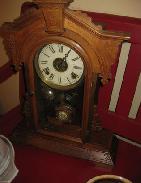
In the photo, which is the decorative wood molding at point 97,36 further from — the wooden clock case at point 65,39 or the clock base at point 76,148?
the clock base at point 76,148

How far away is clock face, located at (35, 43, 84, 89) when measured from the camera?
1032mm

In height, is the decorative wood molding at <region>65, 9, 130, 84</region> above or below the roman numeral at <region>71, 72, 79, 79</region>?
above

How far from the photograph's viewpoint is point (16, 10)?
1358 mm

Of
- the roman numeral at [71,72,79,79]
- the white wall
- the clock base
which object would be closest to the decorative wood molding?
the roman numeral at [71,72,79,79]

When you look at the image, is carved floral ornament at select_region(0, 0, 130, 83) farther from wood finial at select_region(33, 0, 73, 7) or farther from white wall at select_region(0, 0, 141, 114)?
white wall at select_region(0, 0, 141, 114)

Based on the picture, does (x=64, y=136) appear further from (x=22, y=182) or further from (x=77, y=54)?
(x=77, y=54)

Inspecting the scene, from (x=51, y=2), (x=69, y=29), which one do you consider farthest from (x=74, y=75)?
(x=51, y=2)

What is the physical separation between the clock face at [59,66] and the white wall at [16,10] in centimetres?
30

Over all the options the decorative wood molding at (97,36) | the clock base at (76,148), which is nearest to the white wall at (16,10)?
the decorative wood molding at (97,36)

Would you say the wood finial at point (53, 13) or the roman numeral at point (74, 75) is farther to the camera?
the roman numeral at point (74, 75)

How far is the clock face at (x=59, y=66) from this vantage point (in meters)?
1.03

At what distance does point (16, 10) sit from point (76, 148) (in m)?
0.78

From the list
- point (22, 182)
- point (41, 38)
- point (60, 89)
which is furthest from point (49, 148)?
point (41, 38)

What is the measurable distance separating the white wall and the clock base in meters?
0.46
